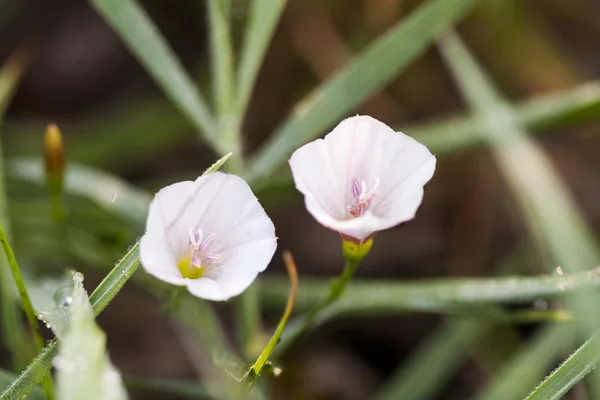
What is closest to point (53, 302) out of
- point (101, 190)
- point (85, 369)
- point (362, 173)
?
point (85, 369)

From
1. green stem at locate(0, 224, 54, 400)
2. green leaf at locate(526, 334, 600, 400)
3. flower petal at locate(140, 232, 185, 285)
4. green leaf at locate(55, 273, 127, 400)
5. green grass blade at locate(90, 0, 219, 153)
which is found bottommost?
green leaf at locate(55, 273, 127, 400)

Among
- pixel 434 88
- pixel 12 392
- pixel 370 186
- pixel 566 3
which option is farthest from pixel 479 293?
pixel 566 3

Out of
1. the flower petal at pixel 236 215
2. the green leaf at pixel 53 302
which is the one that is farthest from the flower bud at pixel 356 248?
the green leaf at pixel 53 302

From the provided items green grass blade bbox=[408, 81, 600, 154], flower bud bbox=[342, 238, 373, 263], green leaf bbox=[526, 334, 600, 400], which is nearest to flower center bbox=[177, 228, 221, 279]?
flower bud bbox=[342, 238, 373, 263]

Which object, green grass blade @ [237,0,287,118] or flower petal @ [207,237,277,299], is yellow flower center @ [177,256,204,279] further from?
green grass blade @ [237,0,287,118]

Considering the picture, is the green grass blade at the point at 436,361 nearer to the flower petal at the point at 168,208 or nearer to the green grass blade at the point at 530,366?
the green grass blade at the point at 530,366
